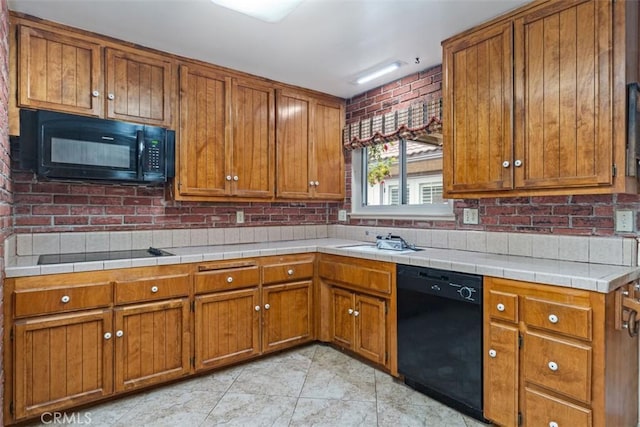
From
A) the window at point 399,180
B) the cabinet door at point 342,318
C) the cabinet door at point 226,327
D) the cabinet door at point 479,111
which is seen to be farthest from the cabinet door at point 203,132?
the cabinet door at point 479,111

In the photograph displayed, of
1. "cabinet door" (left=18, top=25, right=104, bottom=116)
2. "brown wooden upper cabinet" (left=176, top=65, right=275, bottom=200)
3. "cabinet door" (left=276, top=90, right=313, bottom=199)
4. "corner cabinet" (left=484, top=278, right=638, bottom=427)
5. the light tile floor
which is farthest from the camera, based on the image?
"cabinet door" (left=276, top=90, right=313, bottom=199)

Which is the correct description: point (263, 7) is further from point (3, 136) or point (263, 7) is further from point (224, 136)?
point (3, 136)

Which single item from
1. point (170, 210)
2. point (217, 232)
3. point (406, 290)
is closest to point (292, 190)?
point (217, 232)

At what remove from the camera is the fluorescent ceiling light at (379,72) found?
2893 mm

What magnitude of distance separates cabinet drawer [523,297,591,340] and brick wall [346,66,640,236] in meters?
0.69

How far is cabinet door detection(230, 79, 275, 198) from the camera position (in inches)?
119

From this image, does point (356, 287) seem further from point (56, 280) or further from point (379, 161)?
point (56, 280)

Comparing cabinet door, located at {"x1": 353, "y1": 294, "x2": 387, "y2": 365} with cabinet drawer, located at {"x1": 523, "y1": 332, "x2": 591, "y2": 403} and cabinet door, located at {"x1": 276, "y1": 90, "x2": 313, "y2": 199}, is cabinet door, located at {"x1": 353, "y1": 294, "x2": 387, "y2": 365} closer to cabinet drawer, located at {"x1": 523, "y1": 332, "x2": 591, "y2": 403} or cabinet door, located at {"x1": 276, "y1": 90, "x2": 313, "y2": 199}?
cabinet drawer, located at {"x1": 523, "y1": 332, "x2": 591, "y2": 403}

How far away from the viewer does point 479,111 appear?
2289mm

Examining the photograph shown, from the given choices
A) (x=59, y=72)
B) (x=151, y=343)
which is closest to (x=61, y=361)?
(x=151, y=343)

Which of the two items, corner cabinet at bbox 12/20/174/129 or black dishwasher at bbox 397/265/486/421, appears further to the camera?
corner cabinet at bbox 12/20/174/129

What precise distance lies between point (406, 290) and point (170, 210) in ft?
6.39

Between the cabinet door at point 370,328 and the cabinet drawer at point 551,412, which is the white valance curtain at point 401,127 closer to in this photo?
the cabinet door at point 370,328

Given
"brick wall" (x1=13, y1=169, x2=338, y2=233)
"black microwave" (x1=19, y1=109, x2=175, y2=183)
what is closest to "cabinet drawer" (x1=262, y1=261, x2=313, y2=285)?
"brick wall" (x1=13, y1=169, x2=338, y2=233)
